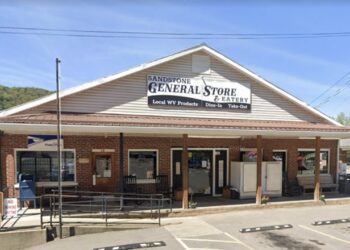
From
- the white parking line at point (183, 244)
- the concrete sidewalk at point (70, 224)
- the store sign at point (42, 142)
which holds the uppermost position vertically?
the store sign at point (42, 142)

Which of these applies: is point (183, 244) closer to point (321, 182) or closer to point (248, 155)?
point (248, 155)

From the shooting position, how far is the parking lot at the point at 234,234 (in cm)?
937

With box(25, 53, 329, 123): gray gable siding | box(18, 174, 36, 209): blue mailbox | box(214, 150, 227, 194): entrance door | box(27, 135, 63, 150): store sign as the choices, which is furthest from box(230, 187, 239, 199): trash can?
box(18, 174, 36, 209): blue mailbox

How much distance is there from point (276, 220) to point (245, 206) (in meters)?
1.76

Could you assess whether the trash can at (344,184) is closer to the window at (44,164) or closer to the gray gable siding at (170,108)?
the gray gable siding at (170,108)

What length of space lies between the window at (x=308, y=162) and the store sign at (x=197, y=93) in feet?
13.9

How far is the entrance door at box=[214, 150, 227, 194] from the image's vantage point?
1612cm

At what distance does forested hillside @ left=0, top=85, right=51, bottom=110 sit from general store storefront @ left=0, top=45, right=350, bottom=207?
130ft

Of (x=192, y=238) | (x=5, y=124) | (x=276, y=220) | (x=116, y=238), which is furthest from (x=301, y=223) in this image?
(x=5, y=124)

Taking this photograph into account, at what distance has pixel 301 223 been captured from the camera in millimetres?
11680

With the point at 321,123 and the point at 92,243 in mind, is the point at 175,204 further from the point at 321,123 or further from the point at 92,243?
the point at 321,123

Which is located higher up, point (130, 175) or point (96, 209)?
point (130, 175)

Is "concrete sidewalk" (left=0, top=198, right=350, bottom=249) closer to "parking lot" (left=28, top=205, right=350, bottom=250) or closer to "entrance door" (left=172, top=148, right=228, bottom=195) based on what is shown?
"parking lot" (left=28, top=205, right=350, bottom=250)

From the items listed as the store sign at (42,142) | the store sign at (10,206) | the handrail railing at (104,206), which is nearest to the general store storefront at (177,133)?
the store sign at (42,142)
